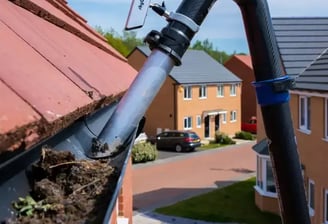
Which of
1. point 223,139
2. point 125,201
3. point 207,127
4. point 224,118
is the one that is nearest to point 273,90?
point 125,201

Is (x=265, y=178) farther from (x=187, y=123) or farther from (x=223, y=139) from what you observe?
(x=187, y=123)

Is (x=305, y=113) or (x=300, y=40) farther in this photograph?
(x=300, y=40)

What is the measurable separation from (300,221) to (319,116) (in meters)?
14.7

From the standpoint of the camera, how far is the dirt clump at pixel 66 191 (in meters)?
1.22

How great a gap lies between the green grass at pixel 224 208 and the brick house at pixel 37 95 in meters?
18.1

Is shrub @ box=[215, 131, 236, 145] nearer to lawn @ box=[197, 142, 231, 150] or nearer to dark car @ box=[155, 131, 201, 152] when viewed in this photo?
lawn @ box=[197, 142, 231, 150]

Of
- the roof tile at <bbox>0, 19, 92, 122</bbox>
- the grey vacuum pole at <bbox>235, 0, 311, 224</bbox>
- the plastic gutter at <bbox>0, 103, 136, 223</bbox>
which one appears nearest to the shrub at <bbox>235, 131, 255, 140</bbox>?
the grey vacuum pole at <bbox>235, 0, 311, 224</bbox>

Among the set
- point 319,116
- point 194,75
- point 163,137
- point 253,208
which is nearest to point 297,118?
point 319,116

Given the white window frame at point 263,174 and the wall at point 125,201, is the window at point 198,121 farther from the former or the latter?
the wall at point 125,201

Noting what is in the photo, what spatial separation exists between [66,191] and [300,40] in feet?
64.9

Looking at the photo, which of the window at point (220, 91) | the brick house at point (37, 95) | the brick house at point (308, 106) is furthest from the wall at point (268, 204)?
the window at point (220, 91)

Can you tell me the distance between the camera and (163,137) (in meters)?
38.3

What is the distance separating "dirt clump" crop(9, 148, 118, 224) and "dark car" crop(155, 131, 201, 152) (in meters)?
35.4

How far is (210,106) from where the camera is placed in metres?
45.5
